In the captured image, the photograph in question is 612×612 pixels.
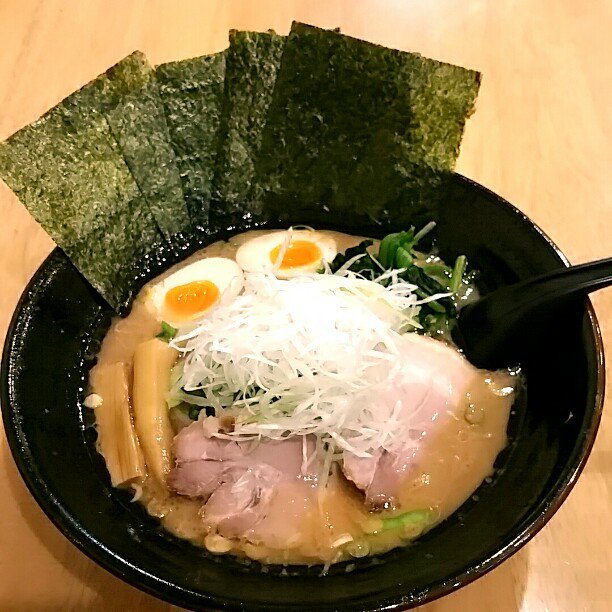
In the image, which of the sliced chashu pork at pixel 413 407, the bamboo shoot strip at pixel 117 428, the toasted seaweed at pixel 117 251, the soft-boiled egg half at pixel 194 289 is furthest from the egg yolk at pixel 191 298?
the sliced chashu pork at pixel 413 407

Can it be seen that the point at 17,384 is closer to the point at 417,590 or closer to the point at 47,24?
the point at 417,590

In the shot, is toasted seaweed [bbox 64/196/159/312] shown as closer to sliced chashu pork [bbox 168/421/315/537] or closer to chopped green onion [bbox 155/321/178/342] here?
chopped green onion [bbox 155/321/178/342]

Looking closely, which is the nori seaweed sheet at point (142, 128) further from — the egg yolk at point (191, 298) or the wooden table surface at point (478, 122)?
the wooden table surface at point (478, 122)

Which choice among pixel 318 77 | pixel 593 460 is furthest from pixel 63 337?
pixel 593 460

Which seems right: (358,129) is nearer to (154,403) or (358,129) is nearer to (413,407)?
(413,407)

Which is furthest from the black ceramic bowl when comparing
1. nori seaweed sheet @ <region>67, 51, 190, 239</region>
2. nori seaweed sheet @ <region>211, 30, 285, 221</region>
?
nori seaweed sheet @ <region>211, 30, 285, 221</region>
